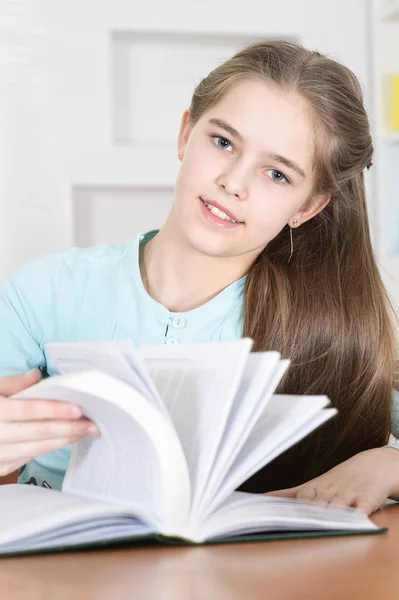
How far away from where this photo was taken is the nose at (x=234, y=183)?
1291mm

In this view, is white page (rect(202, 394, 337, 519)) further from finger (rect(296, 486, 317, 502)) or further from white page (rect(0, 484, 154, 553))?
finger (rect(296, 486, 317, 502))

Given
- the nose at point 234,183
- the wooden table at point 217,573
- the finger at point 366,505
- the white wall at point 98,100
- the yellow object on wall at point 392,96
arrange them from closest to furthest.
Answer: the wooden table at point 217,573 < the finger at point 366,505 < the nose at point 234,183 < the white wall at point 98,100 < the yellow object on wall at point 392,96

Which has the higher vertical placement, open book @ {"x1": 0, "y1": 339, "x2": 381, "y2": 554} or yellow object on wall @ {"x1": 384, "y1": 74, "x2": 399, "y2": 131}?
yellow object on wall @ {"x1": 384, "y1": 74, "x2": 399, "y2": 131}

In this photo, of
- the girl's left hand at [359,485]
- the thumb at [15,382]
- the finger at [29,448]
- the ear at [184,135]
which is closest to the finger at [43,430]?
the finger at [29,448]

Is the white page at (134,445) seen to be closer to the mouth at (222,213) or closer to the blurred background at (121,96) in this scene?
the mouth at (222,213)

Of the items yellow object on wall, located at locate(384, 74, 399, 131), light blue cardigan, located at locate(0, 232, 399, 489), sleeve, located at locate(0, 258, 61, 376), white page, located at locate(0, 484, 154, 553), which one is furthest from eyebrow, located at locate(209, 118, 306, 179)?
yellow object on wall, located at locate(384, 74, 399, 131)

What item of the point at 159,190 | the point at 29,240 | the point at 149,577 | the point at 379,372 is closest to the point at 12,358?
the point at 379,372

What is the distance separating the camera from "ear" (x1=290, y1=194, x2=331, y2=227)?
149cm

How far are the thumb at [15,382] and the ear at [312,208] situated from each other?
70 centimetres

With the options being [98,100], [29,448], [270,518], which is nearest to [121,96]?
[98,100]

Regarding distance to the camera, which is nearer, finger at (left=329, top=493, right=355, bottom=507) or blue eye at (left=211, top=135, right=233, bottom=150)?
finger at (left=329, top=493, right=355, bottom=507)

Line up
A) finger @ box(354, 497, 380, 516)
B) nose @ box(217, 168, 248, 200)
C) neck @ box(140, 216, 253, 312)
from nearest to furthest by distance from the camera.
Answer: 1. finger @ box(354, 497, 380, 516)
2. nose @ box(217, 168, 248, 200)
3. neck @ box(140, 216, 253, 312)

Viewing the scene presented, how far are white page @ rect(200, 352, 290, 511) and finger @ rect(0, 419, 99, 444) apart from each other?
12 cm

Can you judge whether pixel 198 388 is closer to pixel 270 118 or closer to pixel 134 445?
pixel 134 445
